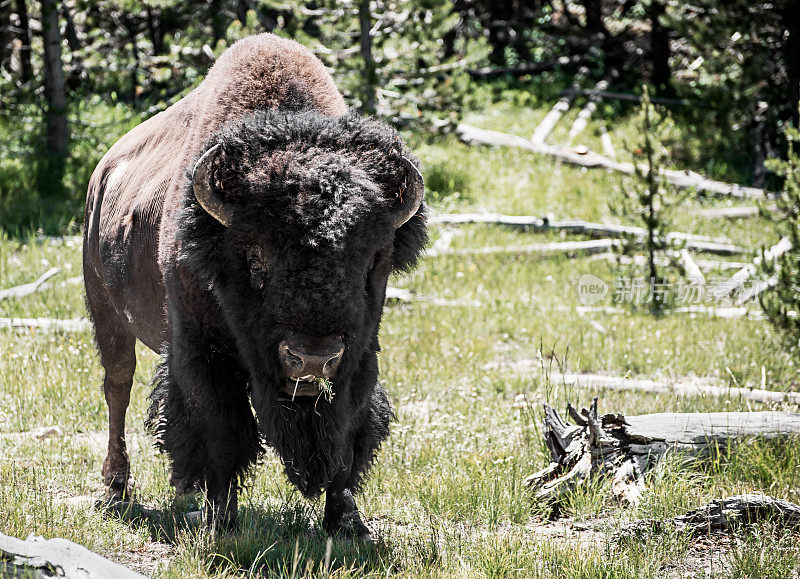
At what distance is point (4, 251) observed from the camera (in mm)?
10156

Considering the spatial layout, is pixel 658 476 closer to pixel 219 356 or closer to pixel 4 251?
pixel 219 356

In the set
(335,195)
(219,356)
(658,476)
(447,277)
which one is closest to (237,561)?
(219,356)

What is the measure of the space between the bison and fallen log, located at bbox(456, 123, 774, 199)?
9976 millimetres

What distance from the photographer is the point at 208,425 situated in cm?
412

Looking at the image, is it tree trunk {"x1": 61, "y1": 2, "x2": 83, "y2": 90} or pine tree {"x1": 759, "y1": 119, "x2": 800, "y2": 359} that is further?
tree trunk {"x1": 61, "y1": 2, "x2": 83, "y2": 90}

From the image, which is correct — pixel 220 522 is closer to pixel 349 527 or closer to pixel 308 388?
pixel 349 527

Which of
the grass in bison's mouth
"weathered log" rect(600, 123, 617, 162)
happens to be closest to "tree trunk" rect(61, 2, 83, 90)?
"weathered log" rect(600, 123, 617, 162)

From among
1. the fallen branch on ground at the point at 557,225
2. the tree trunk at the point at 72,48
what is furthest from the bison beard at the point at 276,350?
the tree trunk at the point at 72,48

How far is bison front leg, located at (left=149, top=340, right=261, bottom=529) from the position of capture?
406 centimetres

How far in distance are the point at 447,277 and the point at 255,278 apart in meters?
6.65

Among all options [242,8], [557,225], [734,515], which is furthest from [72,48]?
[734,515]

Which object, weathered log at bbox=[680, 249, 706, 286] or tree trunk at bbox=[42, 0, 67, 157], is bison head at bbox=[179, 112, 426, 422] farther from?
tree trunk at bbox=[42, 0, 67, 157]

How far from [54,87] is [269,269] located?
11.1 m

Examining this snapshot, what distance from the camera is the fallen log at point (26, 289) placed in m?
8.84
